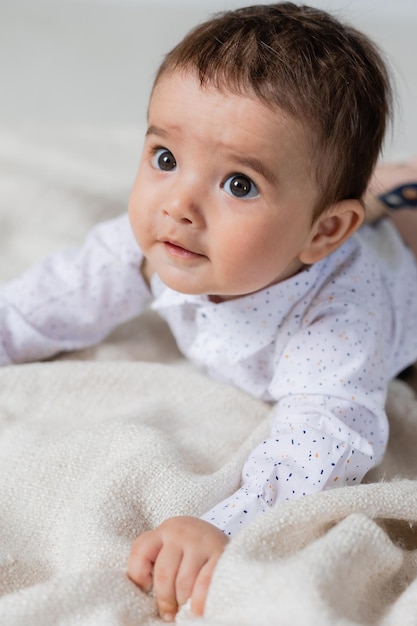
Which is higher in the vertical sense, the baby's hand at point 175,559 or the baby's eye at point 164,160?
the baby's eye at point 164,160

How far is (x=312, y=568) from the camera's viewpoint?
0.68 m

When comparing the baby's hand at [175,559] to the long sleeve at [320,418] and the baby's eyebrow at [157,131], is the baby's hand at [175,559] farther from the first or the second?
the baby's eyebrow at [157,131]

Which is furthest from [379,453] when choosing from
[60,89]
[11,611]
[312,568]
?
[60,89]

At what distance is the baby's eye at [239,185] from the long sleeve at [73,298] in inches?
11.2

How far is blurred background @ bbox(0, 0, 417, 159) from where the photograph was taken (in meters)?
2.12

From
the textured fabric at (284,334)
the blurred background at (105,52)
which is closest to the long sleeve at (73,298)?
the textured fabric at (284,334)

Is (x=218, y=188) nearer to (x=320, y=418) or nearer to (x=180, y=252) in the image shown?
(x=180, y=252)

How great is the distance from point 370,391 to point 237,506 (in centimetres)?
22

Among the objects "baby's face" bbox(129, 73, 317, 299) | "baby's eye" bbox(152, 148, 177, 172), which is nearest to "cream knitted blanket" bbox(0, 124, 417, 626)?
"baby's face" bbox(129, 73, 317, 299)

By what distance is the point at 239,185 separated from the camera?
0.91m

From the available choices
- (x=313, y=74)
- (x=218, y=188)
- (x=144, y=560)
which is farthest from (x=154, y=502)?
(x=313, y=74)

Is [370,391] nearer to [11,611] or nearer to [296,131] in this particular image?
[296,131]

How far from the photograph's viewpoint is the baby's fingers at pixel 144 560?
77 centimetres

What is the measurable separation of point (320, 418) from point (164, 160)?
319 millimetres
